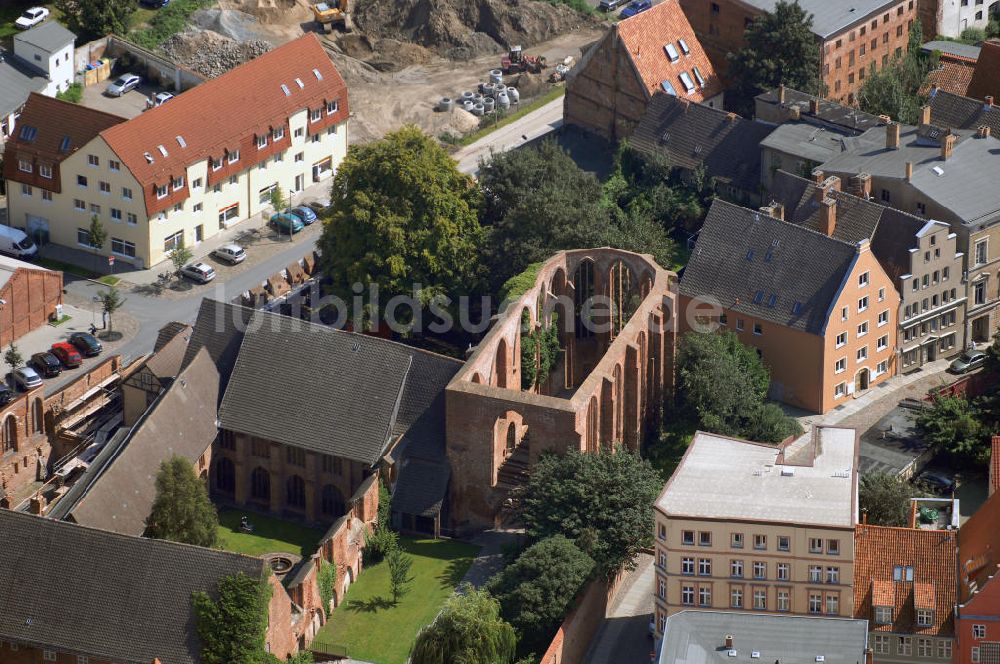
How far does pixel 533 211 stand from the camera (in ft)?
540

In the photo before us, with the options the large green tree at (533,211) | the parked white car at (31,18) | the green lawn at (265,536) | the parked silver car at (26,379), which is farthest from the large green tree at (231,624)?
the parked white car at (31,18)

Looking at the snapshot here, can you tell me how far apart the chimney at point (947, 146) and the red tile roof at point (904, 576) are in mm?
41093

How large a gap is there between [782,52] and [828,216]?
27744mm

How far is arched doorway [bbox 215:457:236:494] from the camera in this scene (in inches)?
6004

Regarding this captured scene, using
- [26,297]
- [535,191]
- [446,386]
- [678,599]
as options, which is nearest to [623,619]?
[678,599]

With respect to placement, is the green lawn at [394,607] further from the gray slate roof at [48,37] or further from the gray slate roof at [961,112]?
the gray slate roof at [48,37]

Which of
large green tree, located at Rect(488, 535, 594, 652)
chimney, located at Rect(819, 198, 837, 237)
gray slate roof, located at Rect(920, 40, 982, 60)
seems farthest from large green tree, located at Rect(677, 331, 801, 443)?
gray slate roof, located at Rect(920, 40, 982, 60)

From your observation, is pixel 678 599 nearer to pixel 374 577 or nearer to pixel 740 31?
pixel 374 577

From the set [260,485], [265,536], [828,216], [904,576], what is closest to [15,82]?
[260,485]

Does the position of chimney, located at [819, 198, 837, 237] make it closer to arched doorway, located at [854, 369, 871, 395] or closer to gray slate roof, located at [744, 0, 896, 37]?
arched doorway, located at [854, 369, 871, 395]

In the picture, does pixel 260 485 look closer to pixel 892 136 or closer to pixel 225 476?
pixel 225 476

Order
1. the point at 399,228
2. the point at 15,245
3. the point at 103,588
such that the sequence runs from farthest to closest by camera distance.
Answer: the point at 15,245
the point at 399,228
the point at 103,588

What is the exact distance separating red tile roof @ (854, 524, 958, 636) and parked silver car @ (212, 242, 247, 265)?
58.7 m

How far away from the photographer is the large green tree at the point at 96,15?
192875 millimetres
